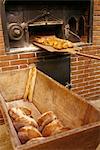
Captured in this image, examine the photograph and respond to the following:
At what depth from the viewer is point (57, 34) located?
2646 mm

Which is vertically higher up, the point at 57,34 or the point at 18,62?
the point at 57,34

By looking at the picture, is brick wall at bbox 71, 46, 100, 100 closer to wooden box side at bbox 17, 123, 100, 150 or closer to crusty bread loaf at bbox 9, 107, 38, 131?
crusty bread loaf at bbox 9, 107, 38, 131

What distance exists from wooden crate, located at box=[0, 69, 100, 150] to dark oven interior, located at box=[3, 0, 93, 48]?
488 mm

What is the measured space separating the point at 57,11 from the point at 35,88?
1086 mm

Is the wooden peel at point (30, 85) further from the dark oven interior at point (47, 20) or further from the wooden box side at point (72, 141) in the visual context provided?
the wooden box side at point (72, 141)

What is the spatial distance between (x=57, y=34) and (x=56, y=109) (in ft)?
4.34

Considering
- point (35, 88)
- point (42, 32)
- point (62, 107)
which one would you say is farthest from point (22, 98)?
point (42, 32)

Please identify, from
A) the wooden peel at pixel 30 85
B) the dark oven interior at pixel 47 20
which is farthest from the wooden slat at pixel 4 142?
the dark oven interior at pixel 47 20

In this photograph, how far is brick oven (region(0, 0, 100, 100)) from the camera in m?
2.22

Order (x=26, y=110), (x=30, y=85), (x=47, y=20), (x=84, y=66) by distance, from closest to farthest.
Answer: (x=26, y=110) → (x=30, y=85) → (x=47, y=20) → (x=84, y=66)

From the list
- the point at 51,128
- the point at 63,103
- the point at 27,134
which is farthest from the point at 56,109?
the point at 27,134

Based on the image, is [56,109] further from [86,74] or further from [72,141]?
[86,74]

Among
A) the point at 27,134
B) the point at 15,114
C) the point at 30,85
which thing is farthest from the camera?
the point at 30,85

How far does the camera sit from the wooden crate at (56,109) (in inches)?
35.2
